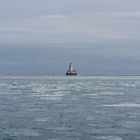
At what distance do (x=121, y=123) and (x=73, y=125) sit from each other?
2515 mm

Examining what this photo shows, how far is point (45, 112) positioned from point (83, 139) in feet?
36.1

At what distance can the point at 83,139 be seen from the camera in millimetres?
22406

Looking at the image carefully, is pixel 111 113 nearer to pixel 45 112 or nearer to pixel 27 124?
pixel 45 112

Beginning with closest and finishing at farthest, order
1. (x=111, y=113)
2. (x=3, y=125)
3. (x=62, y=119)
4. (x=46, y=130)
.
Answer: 1. (x=46, y=130)
2. (x=3, y=125)
3. (x=62, y=119)
4. (x=111, y=113)

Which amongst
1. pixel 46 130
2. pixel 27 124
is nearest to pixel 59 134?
pixel 46 130

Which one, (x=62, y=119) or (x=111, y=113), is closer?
(x=62, y=119)

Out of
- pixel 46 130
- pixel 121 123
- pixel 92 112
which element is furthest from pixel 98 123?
pixel 92 112

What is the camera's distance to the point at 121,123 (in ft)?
89.0

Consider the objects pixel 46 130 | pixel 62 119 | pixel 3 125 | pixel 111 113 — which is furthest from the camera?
pixel 111 113

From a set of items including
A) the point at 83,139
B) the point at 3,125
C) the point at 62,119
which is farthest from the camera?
the point at 62,119

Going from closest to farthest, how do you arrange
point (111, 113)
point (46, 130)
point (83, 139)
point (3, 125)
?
point (83, 139)
point (46, 130)
point (3, 125)
point (111, 113)

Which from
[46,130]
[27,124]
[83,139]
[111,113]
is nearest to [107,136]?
[83,139]

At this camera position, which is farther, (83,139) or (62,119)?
(62,119)

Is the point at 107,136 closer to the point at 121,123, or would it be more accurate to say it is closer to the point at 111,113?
the point at 121,123
